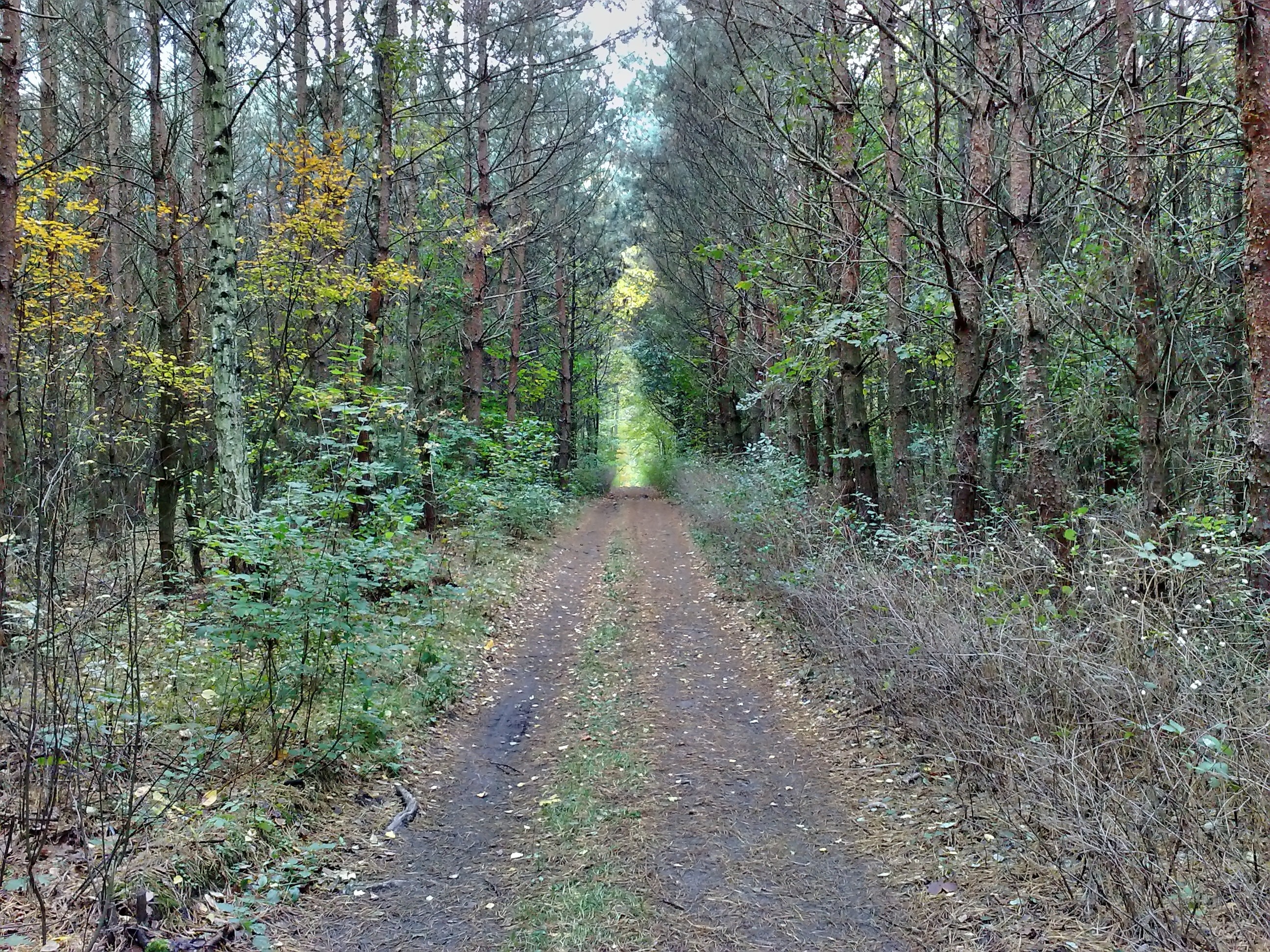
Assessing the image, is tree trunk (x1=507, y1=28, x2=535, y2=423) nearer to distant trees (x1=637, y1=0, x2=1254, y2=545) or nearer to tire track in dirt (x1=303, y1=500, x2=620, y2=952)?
distant trees (x1=637, y1=0, x2=1254, y2=545)

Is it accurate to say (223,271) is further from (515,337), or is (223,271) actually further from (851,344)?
(515,337)

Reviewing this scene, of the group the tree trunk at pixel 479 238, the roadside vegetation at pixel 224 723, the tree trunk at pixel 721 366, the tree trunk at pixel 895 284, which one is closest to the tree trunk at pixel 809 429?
the tree trunk at pixel 721 366

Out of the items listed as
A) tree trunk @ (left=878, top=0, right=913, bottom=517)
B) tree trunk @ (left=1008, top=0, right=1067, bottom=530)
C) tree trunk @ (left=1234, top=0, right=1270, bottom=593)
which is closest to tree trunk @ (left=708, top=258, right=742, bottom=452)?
tree trunk @ (left=878, top=0, right=913, bottom=517)

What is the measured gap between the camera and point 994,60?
597 centimetres

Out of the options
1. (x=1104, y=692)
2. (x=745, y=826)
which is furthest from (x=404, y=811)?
(x=1104, y=692)

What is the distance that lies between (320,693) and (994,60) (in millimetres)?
7312

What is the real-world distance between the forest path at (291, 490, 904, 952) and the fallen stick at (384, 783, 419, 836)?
4.0 inches

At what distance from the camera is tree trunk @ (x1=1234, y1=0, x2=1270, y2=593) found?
384 centimetres

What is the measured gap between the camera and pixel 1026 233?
18.4 ft

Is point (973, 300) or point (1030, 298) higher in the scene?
→ point (973, 300)

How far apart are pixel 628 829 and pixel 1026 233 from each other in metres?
5.21

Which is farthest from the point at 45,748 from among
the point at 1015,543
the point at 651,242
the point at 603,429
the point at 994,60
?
the point at 603,429

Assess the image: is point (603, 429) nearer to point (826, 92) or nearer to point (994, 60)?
point (826, 92)

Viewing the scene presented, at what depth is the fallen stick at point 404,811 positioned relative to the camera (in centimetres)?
436
